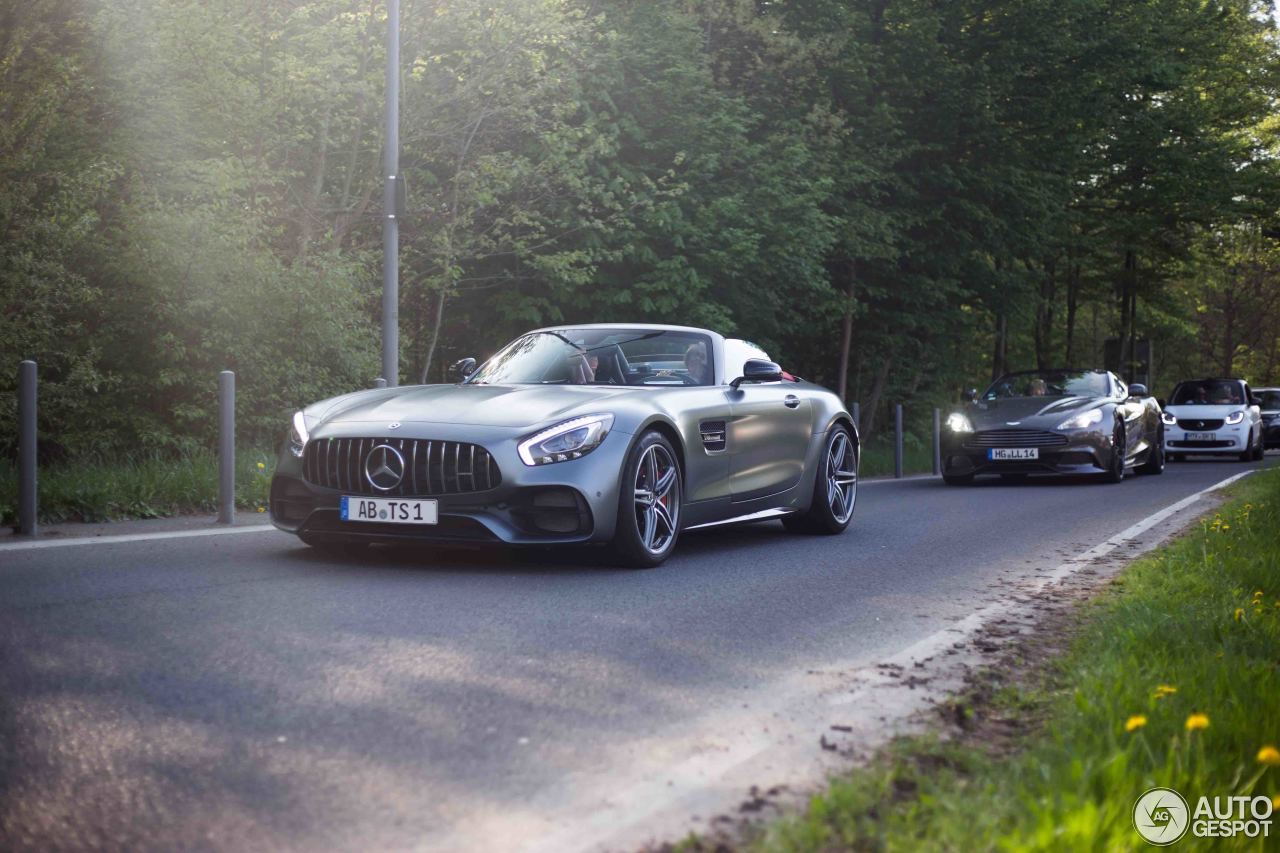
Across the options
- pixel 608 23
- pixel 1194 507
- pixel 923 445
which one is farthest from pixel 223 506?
pixel 923 445

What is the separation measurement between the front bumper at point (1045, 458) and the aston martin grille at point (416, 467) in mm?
10729

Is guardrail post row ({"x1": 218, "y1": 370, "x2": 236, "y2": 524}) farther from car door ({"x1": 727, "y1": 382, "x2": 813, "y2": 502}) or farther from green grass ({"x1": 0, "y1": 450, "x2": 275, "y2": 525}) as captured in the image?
car door ({"x1": 727, "y1": 382, "x2": 813, "y2": 502})

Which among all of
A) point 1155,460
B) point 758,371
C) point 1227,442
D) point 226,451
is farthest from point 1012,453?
point 1227,442

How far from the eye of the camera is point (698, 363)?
862 centimetres

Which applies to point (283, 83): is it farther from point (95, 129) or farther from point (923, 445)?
point (923, 445)

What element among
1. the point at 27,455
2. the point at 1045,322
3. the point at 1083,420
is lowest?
the point at 1083,420

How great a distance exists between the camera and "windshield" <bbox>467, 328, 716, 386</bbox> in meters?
8.34

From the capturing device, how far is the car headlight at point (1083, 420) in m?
16.5

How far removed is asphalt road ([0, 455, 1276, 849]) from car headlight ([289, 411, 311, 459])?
580 millimetres

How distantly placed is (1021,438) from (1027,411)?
0.51 metres

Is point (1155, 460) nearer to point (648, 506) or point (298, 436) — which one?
point (648, 506)

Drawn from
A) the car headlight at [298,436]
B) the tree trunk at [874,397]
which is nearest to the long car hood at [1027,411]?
the car headlight at [298,436]

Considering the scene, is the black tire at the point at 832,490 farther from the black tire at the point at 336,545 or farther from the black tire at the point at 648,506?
the black tire at the point at 336,545

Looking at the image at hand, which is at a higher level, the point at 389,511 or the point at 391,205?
the point at 391,205
